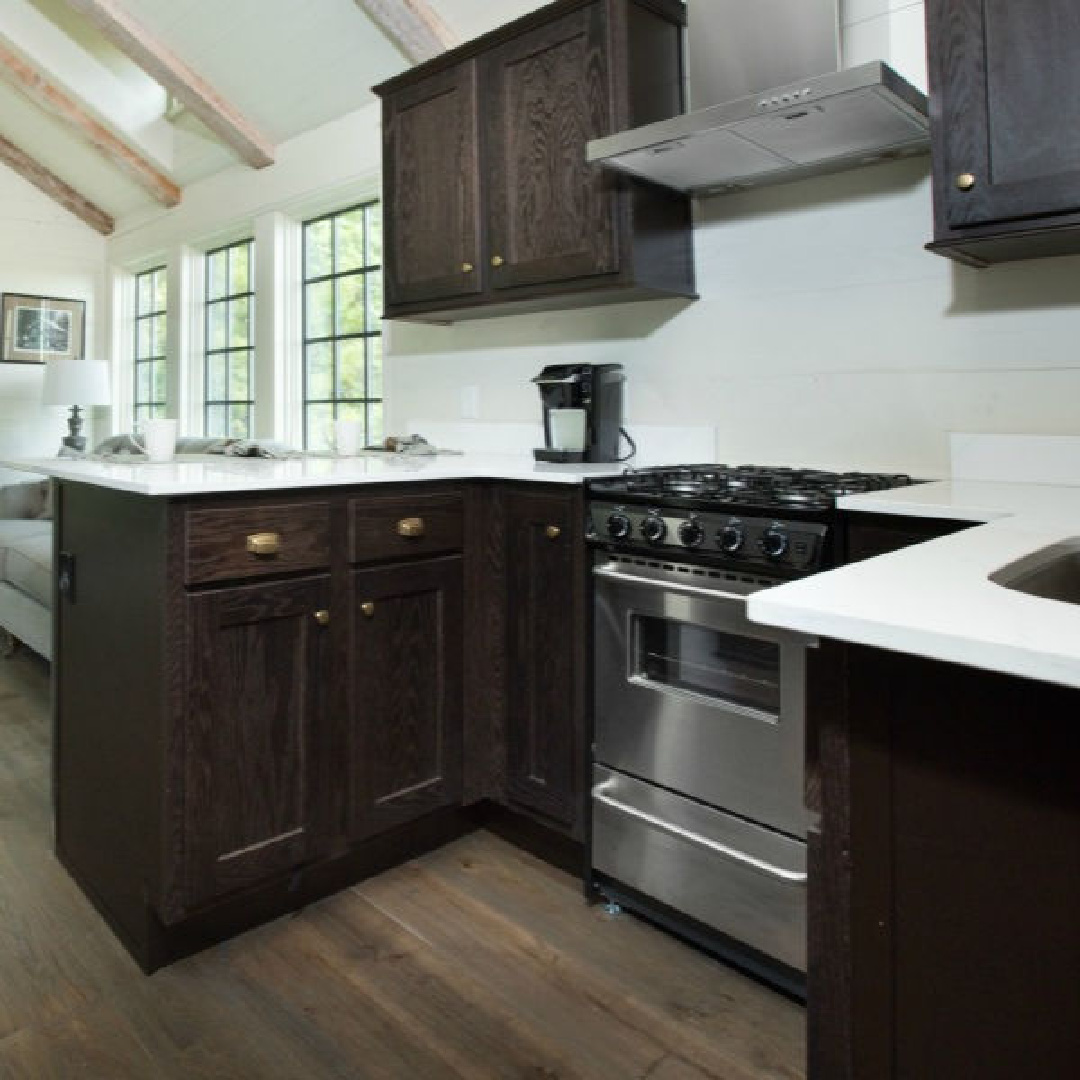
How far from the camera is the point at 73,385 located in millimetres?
5480

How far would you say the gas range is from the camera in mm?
1626

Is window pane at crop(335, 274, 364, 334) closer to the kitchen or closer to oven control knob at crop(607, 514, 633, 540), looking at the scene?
the kitchen

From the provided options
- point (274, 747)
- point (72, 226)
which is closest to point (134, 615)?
point (274, 747)

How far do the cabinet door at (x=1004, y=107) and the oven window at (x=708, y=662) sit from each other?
2.91 ft

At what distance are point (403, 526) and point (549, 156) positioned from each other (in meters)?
1.13

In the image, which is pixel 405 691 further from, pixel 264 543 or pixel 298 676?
pixel 264 543

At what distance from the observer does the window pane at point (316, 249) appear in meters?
4.37

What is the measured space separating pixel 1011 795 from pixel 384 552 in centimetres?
160

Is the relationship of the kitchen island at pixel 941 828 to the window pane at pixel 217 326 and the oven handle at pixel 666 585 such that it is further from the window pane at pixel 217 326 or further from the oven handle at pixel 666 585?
the window pane at pixel 217 326

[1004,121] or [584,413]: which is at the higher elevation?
[1004,121]

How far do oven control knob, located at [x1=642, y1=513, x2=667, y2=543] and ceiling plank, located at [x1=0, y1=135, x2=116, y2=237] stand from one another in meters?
5.64

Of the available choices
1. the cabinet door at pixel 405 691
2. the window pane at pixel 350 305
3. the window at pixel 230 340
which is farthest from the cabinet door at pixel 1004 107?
the window at pixel 230 340

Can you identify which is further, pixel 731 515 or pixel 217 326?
pixel 217 326

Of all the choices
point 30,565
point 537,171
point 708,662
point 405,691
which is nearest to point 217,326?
point 30,565
